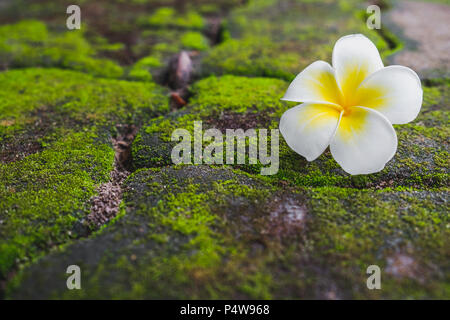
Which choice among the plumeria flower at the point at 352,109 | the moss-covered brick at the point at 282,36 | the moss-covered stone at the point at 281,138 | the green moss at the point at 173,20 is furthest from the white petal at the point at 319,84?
the green moss at the point at 173,20

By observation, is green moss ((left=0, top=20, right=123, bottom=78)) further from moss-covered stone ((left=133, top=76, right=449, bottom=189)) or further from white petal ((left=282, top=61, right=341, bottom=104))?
white petal ((left=282, top=61, right=341, bottom=104))

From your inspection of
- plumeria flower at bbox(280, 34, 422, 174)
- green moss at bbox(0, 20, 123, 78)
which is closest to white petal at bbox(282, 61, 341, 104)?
plumeria flower at bbox(280, 34, 422, 174)

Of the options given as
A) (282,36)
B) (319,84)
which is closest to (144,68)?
(282,36)

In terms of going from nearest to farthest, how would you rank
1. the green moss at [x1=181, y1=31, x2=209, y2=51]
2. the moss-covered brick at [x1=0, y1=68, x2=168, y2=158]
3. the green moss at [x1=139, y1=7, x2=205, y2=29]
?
the moss-covered brick at [x1=0, y1=68, x2=168, y2=158]
the green moss at [x1=181, y1=31, x2=209, y2=51]
the green moss at [x1=139, y1=7, x2=205, y2=29]

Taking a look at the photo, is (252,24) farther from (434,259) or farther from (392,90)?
(434,259)

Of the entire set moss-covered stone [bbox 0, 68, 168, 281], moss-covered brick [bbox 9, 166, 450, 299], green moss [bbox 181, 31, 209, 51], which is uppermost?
green moss [bbox 181, 31, 209, 51]

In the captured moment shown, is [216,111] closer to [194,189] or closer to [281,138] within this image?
[281,138]

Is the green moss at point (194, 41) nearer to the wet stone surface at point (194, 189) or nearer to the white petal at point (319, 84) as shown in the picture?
the wet stone surface at point (194, 189)
